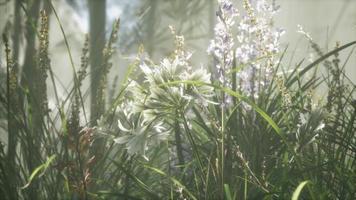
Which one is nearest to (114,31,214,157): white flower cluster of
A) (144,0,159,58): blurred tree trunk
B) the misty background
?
Answer: the misty background

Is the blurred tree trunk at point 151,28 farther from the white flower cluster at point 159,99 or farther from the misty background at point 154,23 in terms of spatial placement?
the white flower cluster at point 159,99

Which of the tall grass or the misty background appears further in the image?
the misty background

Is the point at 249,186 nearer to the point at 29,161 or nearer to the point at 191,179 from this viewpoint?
the point at 191,179

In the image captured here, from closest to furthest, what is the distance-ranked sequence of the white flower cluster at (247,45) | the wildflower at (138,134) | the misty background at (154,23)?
the wildflower at (138,134), the white flower cluster at (247,45), the misty background at (154,23)

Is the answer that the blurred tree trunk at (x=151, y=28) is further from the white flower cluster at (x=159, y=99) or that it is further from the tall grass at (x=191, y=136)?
the white flower cluster at (x=159, y=99)

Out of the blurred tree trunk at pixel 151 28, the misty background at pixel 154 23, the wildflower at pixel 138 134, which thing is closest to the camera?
the wildflower at pixel 138 134

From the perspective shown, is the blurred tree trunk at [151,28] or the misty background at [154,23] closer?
the misty background at [154,23]

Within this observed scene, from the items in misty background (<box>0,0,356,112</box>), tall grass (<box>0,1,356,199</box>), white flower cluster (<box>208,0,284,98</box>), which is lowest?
tall grass (<box>0,1,356,199</box>)

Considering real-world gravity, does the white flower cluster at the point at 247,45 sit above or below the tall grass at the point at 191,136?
above

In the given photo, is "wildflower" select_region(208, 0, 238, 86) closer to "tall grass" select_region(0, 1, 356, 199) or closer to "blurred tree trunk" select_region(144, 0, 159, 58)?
"tall grass" select_region(0, 1, 356, 199)

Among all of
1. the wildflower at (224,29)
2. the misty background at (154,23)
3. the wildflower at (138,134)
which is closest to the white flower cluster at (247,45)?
the wildflower at (224,29)

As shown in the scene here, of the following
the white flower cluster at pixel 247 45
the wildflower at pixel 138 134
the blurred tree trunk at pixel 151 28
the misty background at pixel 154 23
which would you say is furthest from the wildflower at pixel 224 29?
the blurred tree trunk at pixel 151 28

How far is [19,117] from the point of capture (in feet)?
3.19

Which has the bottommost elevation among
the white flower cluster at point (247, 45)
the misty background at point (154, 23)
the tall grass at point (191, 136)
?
the tall grass at point (191, 136)
